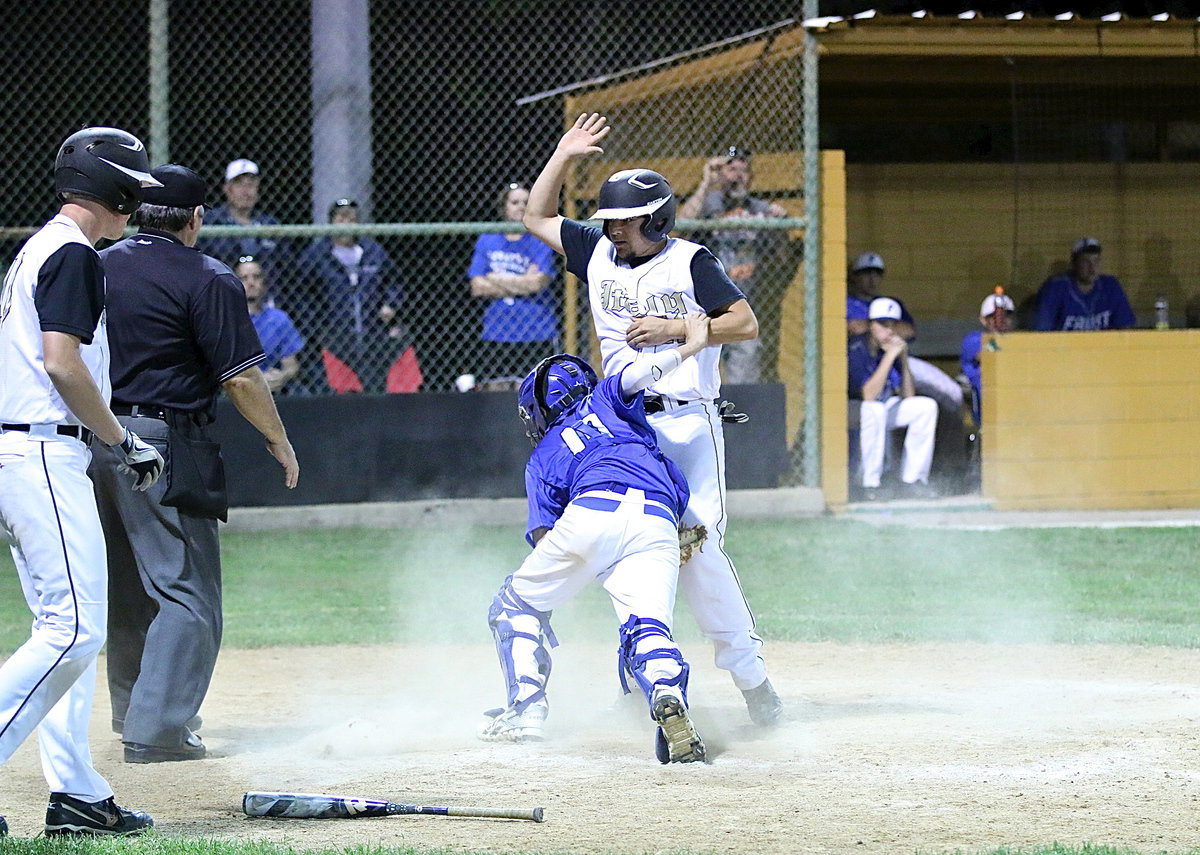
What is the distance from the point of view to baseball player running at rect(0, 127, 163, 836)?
4.30m

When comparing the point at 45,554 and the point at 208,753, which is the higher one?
the point at 45,554

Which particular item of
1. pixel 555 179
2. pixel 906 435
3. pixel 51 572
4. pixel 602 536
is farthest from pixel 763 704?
pixel 906 435

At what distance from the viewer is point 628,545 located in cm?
542

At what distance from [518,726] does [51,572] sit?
1.88 metres

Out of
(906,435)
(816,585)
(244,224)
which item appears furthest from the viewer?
(906,435)

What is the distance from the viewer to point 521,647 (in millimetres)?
5742

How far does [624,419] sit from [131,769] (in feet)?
6.48

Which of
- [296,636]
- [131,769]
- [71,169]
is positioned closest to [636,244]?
[71,169]

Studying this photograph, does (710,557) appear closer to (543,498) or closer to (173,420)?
(543,498)

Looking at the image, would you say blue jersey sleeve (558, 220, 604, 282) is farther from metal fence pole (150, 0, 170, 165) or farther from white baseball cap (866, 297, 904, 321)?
white baseball cap (866, 297, 904, 321)

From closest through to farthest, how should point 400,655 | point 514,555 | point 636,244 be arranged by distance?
point 636,244, point 400,655, point 514,555

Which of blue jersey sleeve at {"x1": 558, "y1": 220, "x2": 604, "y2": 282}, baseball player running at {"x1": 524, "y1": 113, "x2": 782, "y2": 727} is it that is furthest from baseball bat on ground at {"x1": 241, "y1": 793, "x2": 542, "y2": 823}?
blue jersey sleeve at {"x1": 558, "y1": 220, "x2": 604, "y2": 282}

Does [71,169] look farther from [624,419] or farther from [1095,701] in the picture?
[1095,701]

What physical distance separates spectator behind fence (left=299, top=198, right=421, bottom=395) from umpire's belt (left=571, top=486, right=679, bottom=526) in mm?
6453
